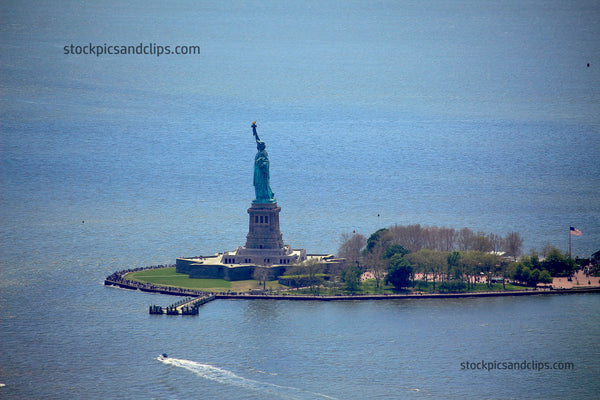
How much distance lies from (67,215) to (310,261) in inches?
1890

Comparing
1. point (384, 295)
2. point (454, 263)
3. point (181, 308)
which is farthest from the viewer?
point (454, 263)

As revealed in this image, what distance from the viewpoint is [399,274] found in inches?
4545

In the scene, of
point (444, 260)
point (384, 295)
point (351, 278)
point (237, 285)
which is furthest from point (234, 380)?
point (444, 260)

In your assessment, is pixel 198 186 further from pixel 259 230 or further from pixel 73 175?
pixel 259 230

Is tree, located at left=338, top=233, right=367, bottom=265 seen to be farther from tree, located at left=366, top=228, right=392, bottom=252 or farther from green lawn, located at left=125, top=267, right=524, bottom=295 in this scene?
green lawn, located at left=125, top=267, right=524, bottom=295

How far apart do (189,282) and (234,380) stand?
102ft

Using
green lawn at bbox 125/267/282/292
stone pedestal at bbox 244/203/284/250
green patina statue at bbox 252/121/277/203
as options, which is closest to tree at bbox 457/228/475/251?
stone pedestal at bbox 244/203/284/250

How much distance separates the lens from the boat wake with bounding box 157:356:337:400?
86625 mm

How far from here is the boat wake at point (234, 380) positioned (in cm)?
8662

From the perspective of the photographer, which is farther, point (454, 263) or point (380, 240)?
point (380, 240)

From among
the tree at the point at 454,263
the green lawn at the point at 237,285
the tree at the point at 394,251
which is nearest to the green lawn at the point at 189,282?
the green lawn at the point at 237,285

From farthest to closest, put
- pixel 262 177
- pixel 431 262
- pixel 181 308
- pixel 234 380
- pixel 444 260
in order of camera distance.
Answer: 1. pixel 262 177
2. pixel 431 262
3. pixel 444 260
4. pixel 181 308
5. pixel 234 380

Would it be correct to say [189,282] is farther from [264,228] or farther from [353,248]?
[353,248]

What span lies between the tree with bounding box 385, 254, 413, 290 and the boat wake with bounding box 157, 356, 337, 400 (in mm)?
27512
